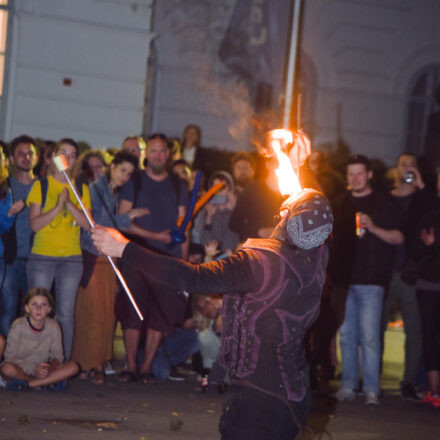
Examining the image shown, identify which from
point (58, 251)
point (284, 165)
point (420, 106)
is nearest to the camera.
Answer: point (284, 165)

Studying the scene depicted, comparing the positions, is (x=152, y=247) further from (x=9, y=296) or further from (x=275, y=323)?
(x=275, y=323)

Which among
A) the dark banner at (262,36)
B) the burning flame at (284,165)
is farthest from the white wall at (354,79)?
the burning flame at (284,165)

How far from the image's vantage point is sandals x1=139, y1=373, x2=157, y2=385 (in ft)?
26.9

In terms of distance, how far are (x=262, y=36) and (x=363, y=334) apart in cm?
678

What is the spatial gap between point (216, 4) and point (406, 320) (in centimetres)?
920

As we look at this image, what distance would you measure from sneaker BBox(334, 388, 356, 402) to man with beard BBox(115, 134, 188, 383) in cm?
164

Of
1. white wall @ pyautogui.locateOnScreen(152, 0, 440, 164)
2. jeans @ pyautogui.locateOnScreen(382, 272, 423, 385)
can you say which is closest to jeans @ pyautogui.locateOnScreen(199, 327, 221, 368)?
jeans @ pyautogui.locateOnScreen(382, 272, 423, 385)

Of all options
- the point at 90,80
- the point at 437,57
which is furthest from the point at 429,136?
the point at 90,80

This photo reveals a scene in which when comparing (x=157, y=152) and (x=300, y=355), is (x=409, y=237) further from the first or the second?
(x=300, y=355)

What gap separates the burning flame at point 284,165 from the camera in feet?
15.6

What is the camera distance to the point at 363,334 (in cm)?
816

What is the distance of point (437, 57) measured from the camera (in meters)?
18.2

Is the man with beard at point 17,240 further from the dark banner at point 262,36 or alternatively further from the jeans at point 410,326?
the dark banner at point 262,36

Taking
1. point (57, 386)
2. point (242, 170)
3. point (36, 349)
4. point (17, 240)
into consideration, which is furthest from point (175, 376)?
point (242, 170)
